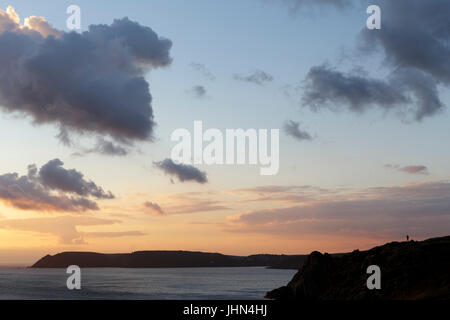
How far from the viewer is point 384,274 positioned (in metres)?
108

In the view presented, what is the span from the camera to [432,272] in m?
101

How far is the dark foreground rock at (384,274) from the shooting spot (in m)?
97.9

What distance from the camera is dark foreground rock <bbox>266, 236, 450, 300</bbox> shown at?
97938mm
